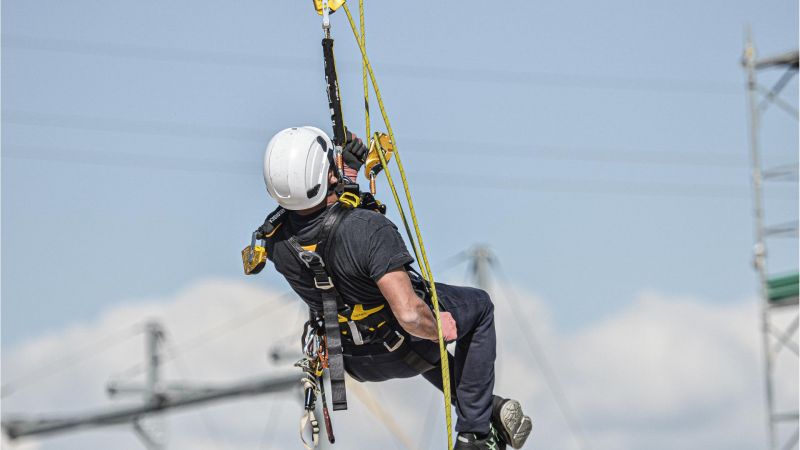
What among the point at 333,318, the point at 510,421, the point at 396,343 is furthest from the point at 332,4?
the point at 510,421

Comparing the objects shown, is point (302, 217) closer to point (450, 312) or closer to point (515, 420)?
point (450, 312)

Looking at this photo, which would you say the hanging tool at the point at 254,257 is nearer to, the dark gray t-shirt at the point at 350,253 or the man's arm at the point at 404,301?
the dark gray t-shirt at the point at 350,253

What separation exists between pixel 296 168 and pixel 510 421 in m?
2.20

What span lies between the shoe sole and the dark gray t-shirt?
1.14m

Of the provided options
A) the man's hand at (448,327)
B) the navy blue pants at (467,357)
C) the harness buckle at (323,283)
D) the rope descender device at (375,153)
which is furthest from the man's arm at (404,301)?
the rope descender device at (375,153)

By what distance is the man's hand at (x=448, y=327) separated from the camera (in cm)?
917

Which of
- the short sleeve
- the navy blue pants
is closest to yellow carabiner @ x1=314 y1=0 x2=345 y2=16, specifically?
the short sleeve

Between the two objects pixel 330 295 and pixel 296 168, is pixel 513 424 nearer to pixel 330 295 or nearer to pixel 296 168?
pixel 330 295

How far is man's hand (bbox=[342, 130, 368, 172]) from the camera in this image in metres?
9.26

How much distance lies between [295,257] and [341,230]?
16.7 inches

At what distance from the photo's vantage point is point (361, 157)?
30.6ft

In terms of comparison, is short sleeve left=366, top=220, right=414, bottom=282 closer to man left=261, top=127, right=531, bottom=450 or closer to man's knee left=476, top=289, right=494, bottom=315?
man left=261, top=127, right=531, bottom=450

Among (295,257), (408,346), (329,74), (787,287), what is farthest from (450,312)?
(787,287)

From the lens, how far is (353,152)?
30.4ft
